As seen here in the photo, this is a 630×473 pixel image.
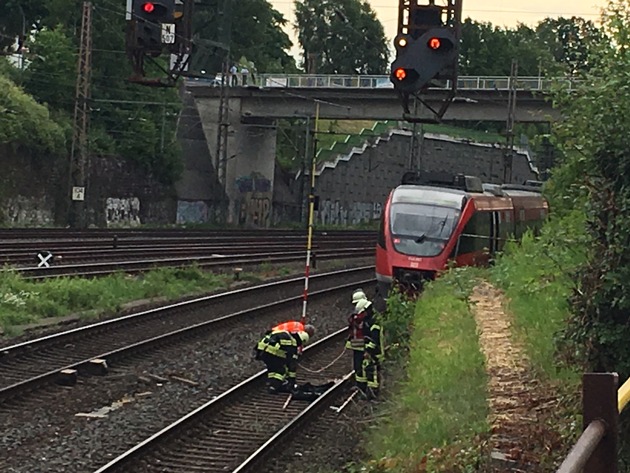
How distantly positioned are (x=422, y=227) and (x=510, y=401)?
14431 mm

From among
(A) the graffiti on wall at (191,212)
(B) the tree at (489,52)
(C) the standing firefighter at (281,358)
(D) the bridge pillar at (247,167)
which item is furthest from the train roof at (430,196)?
(B) the tree at (489,52)

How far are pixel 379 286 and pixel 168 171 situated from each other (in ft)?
130

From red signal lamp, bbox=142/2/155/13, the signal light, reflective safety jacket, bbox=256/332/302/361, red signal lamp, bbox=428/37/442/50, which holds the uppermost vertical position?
red signal lamp, bbox=142/2/155/13

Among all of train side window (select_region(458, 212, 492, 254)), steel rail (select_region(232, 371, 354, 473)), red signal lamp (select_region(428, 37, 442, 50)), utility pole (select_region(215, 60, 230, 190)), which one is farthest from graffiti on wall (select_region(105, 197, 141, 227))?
steel rail (select_region(232, 371, 354, 473))

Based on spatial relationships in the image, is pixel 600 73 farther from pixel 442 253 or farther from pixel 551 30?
pixel 551 30

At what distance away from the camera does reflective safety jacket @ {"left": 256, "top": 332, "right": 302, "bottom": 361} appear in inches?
564

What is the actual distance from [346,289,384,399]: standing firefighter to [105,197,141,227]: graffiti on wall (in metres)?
43.8

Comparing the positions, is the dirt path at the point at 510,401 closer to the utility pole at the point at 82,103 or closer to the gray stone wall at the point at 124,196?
the utility pole at the point at 82,103

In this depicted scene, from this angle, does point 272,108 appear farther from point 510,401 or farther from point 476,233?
point 510,401

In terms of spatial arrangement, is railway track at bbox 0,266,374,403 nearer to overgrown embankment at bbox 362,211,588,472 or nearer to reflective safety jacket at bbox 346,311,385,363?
reflective safety jacket at bbox 346,311,385,363

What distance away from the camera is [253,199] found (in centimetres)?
6594

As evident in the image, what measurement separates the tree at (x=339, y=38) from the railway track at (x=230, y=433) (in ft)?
324

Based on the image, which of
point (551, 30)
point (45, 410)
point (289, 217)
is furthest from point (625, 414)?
point (551, 30)

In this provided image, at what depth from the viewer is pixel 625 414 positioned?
664cm
